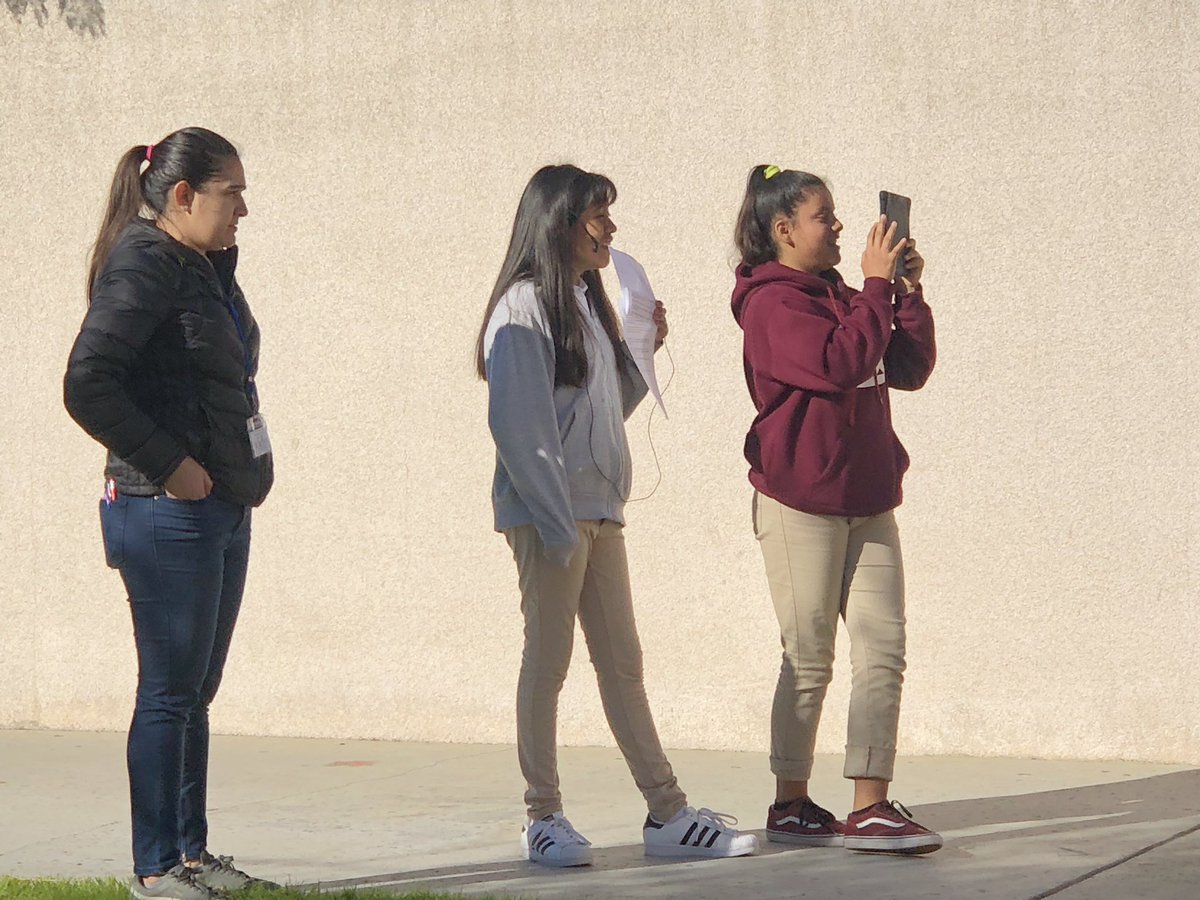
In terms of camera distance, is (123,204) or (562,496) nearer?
(123,204)


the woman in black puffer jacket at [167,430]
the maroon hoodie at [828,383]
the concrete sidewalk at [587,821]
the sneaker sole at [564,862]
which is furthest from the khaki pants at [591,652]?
the woman in black puffer jacket at [167,430]

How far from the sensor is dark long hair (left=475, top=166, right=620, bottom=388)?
4.49 m

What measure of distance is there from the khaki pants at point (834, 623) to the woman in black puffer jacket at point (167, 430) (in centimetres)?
146

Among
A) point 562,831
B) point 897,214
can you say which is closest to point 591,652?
point 562,831

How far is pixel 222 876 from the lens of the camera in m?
4.14

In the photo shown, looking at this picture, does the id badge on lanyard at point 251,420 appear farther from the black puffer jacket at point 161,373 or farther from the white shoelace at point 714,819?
the white shoelace at point 714,819

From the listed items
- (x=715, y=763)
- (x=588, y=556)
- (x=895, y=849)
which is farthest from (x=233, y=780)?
(x=895, y=849)

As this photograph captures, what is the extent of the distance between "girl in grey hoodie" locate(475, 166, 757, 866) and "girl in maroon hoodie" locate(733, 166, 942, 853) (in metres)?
0.34

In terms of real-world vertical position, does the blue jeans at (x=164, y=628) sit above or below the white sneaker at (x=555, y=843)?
above

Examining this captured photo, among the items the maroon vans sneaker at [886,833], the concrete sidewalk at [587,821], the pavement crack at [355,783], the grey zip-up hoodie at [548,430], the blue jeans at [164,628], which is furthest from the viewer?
the pavement crack at [355,783]

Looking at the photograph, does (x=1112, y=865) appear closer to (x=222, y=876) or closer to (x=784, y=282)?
(x=784, y=282)

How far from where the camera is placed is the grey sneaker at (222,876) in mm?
4105

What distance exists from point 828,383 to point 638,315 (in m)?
0.57

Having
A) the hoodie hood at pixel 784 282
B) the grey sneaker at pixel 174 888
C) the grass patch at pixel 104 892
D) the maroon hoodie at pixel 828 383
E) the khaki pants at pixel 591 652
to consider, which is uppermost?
the hoodie hood at pixel 784 282
